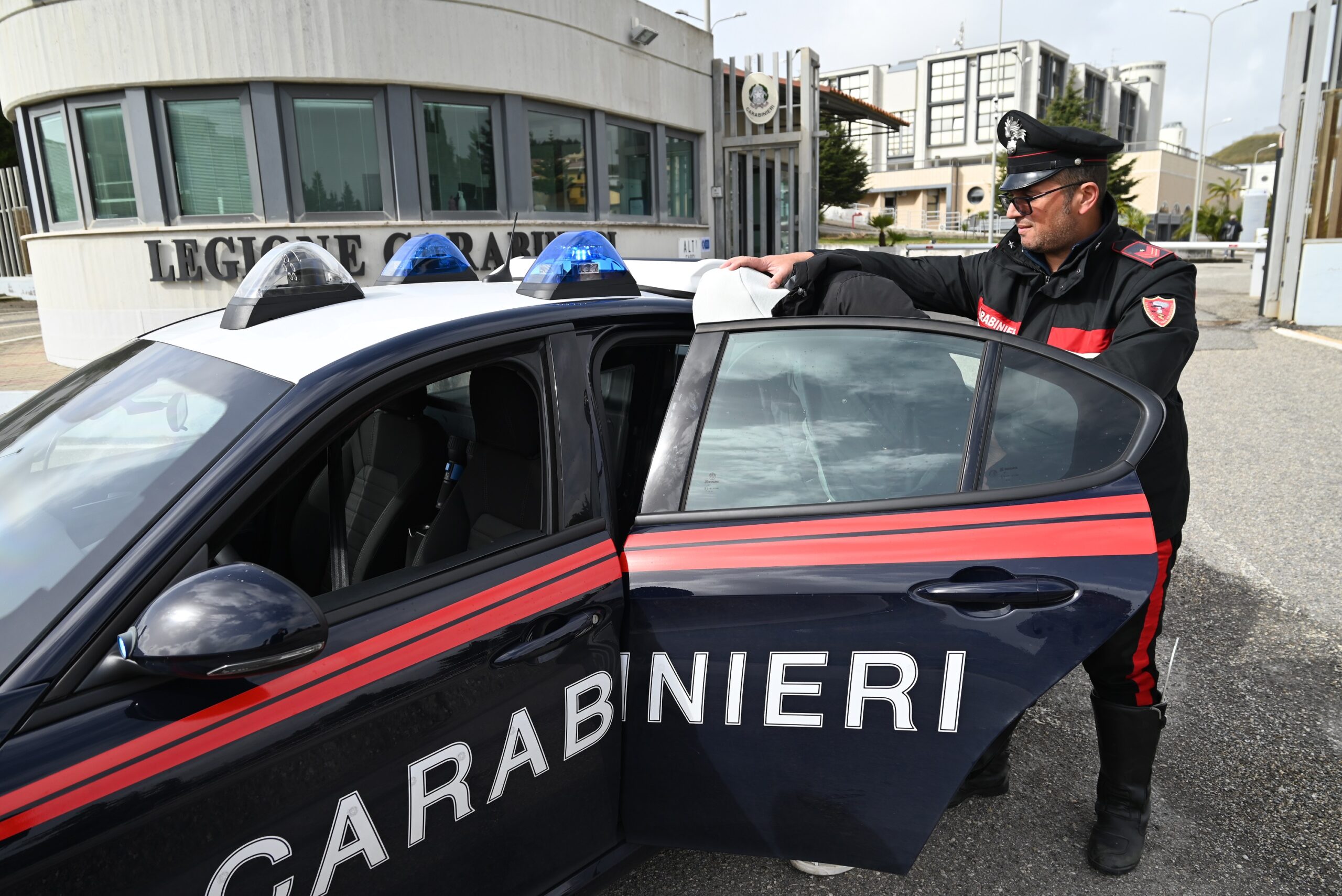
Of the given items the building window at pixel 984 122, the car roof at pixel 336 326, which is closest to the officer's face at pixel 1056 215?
the car roof at pixel 336 326

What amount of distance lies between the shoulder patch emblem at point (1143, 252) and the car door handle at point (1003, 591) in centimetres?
105

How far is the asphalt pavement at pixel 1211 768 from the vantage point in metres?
2.23

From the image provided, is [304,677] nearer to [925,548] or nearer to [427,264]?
[925,548]

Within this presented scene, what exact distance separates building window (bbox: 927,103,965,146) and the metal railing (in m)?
79.8

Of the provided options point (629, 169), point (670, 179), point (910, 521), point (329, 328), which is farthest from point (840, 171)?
point (329, 328)

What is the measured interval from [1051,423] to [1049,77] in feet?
305

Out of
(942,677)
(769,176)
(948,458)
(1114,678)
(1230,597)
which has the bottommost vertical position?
(1230,597)

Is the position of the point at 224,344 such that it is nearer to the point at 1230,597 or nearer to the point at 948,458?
the point at 948,458

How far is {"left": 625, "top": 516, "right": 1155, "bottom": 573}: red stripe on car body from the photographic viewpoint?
69.6 inches

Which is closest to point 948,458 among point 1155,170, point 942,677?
point 942,677

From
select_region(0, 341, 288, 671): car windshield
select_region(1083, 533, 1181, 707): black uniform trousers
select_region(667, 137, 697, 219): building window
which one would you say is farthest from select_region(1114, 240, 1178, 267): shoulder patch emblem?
select_region(667, 137, 697, 219): building window

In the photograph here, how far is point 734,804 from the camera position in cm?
180

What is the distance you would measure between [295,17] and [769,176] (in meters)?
9.93

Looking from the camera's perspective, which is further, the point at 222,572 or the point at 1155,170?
the point at 1155,170
